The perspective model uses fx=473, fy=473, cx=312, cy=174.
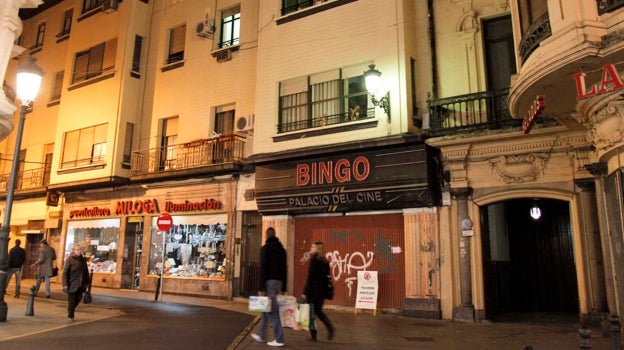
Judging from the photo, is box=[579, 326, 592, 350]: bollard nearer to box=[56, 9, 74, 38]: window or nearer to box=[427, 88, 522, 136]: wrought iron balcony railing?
box=[427, 88, 522, 136]: wrought iron balcony railing

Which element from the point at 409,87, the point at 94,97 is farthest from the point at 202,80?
the point at 409,87

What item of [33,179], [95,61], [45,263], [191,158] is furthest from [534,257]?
[33,179]

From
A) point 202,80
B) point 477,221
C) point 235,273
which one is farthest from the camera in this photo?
point 202,80

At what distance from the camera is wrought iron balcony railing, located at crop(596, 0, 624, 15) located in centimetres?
730

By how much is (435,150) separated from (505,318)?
4817 millimetres

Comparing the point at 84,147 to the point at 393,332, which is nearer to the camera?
the point at 393,332

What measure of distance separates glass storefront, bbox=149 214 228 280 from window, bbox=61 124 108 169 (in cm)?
452

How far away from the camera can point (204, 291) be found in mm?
17141

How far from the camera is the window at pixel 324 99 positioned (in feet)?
46.6

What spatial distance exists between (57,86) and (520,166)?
923 inches

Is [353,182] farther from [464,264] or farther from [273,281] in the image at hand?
[273,281]

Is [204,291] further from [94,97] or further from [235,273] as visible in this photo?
[94,97]

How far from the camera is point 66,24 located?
25406mm

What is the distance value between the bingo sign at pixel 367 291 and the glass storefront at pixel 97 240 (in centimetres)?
1190
